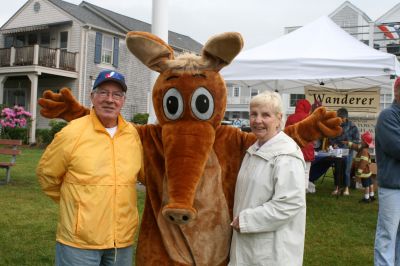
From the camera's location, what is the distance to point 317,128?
9.05 feet

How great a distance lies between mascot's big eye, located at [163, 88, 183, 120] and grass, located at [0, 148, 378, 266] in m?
2.61

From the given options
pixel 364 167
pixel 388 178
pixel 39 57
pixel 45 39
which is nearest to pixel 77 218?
pixel 388 178

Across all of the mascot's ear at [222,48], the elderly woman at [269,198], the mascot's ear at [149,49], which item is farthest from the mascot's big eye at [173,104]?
the elderly woman at [269,198]

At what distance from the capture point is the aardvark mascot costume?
2555 mm

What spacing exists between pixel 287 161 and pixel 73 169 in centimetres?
116

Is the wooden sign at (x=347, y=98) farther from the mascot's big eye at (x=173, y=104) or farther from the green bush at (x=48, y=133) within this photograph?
the green bush at (x=48, y=133)

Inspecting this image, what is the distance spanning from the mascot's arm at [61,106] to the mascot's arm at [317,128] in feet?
4.66

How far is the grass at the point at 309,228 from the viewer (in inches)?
189

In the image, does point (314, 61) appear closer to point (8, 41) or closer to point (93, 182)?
point (93, 182)

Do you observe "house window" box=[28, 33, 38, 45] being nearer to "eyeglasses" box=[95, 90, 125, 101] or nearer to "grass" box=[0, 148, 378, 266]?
"grass" box=[0, 148, 378, 266]

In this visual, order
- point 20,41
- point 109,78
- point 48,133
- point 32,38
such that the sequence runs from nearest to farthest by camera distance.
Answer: point 109,78
point 48,133
point 32,38
point 20,41

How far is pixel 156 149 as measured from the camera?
2752mm

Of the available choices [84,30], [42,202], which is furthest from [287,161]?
[84,30]

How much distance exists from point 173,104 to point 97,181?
0.62 m
